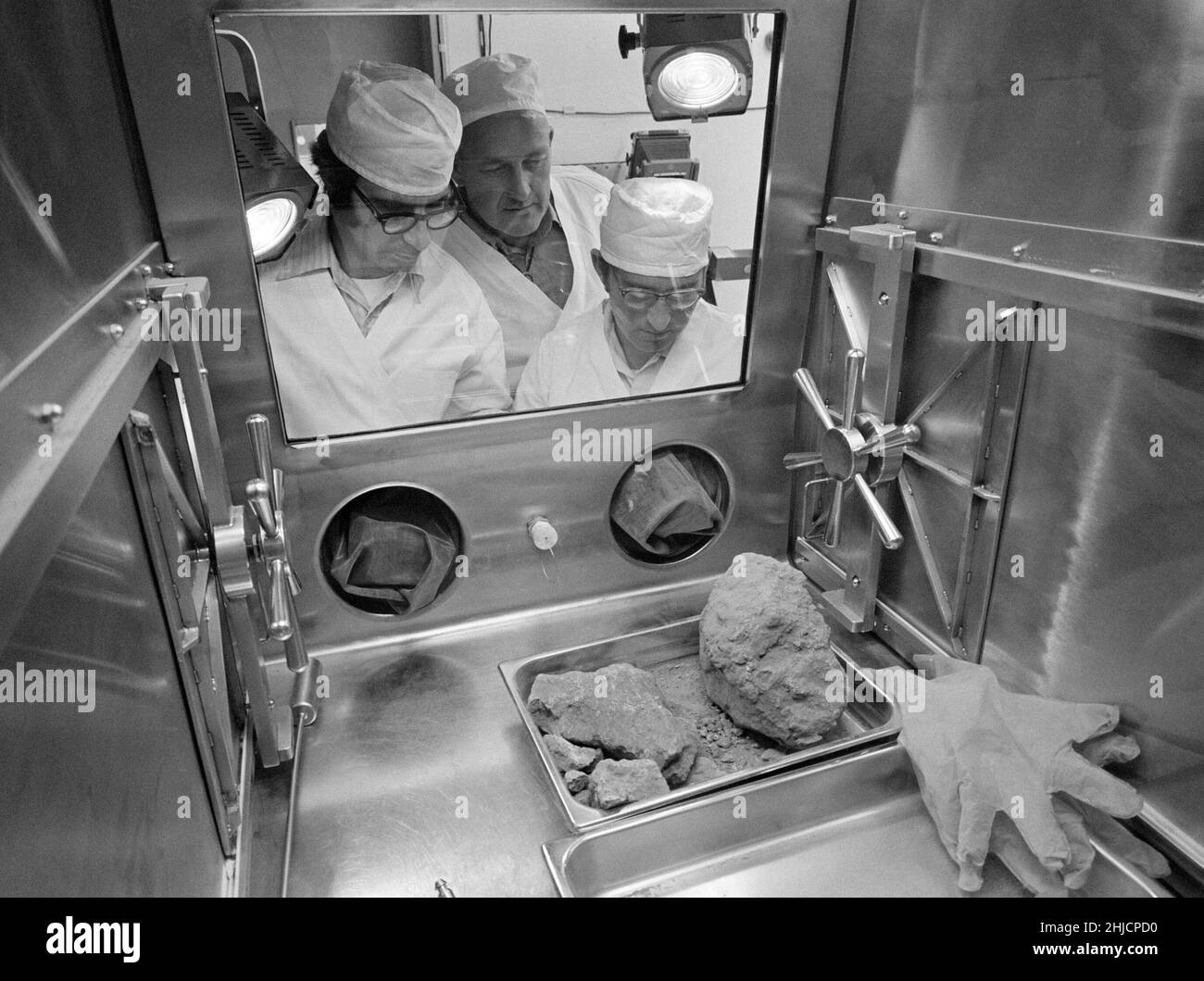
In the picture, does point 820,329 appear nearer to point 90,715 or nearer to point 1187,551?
point 1187,551

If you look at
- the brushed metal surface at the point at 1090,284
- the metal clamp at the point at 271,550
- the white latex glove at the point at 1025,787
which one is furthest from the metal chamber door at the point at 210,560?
the brushed metal surface at the point at 1090,284

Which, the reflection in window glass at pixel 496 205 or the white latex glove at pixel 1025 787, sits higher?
the reflection in window glass at pixel 496 205

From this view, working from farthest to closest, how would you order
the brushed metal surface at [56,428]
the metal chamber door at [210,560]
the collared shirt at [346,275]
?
1. the collared shirt at [346,275]
2. the metal chamber door at [210,560]
3. the brushed metal surface at [56,428]

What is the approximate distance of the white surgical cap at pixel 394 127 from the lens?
39.8 inches

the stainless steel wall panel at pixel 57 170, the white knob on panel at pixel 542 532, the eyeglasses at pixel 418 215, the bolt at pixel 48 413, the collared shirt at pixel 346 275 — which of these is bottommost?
the white knob on panel at pixel 542 532

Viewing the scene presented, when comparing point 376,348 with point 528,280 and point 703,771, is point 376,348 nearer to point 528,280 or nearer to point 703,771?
point 528,280

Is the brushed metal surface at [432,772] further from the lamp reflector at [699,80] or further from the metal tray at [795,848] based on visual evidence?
the lamp reflector at [699,80]

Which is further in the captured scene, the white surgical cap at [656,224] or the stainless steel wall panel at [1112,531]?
the white surgical cap at [656,224]

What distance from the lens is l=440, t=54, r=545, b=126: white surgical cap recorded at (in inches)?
41.1

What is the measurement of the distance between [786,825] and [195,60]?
3.73 ft

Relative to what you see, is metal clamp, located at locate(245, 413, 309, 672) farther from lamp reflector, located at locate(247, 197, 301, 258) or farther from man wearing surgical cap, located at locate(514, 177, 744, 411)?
man wearing surgical cap, located at locate(514, 177, 744, 411)

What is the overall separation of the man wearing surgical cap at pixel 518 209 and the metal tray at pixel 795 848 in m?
0.63

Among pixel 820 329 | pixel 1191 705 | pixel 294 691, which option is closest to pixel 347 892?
pixel 294 691

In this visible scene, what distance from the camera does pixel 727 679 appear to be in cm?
113
